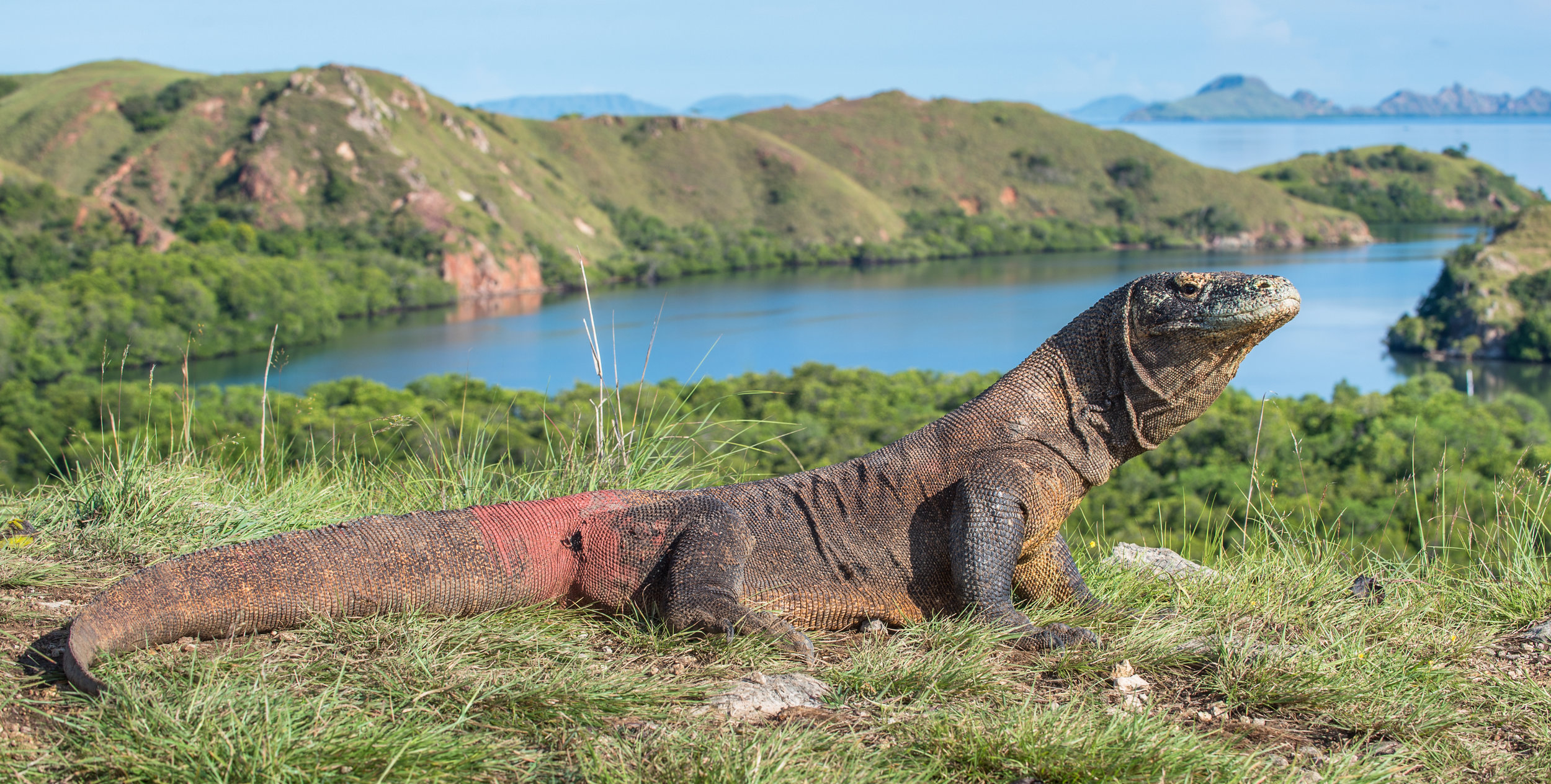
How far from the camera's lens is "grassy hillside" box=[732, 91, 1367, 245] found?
14675cm

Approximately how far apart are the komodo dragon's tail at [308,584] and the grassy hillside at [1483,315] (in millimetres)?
86101

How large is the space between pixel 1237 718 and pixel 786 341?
250ft

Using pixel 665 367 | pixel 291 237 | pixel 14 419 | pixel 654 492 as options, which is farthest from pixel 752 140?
pixel 654 492

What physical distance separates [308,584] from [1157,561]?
3.71 m

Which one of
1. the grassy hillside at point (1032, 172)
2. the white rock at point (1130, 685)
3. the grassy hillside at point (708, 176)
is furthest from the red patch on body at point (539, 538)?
the grassy hillside at point (1032, 172)

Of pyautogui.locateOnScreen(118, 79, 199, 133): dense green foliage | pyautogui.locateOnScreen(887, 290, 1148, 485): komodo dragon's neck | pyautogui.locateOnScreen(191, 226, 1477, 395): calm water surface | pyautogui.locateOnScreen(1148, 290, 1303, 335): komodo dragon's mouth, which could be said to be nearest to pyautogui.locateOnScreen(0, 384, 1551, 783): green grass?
pyautogui.locateOnScreen(887, 290, 1148, 485): komodo dragon's neck

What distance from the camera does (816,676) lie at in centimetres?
329

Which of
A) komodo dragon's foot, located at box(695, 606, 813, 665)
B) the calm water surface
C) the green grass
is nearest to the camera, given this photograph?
the green grass

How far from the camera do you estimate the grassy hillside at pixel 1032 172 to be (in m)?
147

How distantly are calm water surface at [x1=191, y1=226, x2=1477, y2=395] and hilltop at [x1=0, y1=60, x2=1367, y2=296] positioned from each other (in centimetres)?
1122

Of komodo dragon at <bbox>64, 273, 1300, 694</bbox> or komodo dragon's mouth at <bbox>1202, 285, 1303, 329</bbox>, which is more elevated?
komodo dragon's mouth at <bbox>1202, 285, 1303, 329</bbox>

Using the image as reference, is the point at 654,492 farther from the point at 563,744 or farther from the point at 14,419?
the point at 14,419

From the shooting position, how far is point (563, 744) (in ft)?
8.82

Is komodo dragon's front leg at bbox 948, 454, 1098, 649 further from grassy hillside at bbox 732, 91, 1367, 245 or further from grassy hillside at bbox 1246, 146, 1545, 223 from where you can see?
grassy hillside at bbox 1246, 146, 1545, 223
